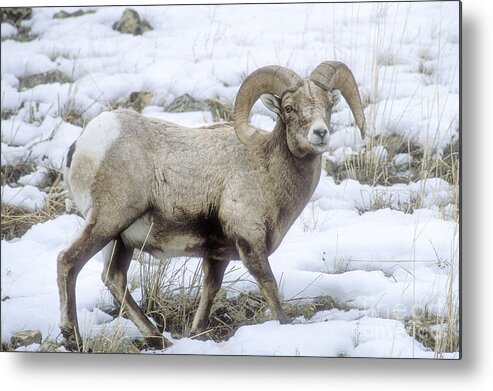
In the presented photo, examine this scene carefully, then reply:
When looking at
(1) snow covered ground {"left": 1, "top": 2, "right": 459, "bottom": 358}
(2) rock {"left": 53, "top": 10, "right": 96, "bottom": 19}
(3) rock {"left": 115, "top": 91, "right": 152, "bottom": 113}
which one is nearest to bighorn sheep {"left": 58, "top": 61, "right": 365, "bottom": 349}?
(1) snow covered ground {"left": 1, "top": 2, "right": 459, "bottom": 358}

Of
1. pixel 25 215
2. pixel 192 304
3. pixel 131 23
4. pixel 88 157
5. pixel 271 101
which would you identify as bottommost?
pixel 192 304

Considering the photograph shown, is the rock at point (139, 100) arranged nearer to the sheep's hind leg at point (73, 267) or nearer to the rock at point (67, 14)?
the rock at point (67, 14)

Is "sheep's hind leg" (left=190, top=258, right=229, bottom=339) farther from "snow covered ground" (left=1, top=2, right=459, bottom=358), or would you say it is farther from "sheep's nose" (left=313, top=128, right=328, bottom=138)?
"sheep's nose" (left=313, top=128, right=328, bottom=138)

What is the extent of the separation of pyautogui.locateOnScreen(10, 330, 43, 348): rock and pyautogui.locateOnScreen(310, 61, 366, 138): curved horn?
1.87 m

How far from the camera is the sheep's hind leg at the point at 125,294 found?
4.90 meters

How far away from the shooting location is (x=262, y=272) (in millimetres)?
4762

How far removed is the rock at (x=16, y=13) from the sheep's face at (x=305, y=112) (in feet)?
4.43

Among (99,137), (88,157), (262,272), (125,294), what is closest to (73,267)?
(125,294)

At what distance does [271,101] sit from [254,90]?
0.11 m

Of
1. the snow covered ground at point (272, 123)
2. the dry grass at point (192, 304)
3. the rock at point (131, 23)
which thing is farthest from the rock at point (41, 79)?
the dry grass at point (192, 304)

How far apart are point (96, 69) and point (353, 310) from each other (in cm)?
180

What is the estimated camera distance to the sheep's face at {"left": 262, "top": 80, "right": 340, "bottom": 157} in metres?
4.61

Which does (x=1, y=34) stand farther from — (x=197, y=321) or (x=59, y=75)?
(x=197, y=321)

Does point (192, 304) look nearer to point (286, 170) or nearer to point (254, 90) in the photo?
point (286, 170)
